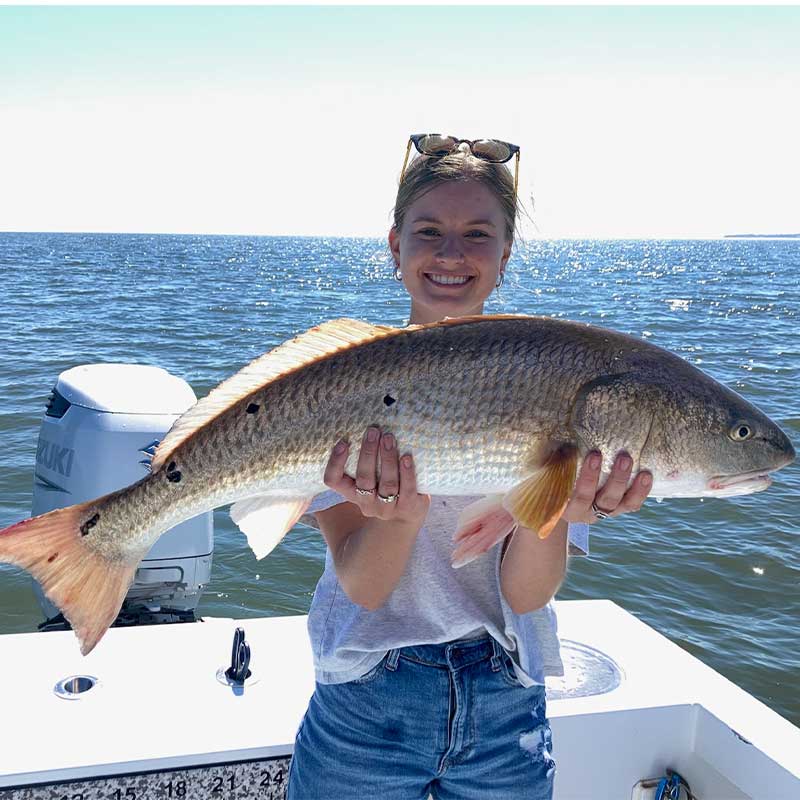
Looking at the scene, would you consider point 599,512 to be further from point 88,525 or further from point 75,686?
point 75,686

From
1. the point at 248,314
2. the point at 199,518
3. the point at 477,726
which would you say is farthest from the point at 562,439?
the point at 248,314

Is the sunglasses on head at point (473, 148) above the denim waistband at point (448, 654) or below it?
above

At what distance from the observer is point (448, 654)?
2.40 metres

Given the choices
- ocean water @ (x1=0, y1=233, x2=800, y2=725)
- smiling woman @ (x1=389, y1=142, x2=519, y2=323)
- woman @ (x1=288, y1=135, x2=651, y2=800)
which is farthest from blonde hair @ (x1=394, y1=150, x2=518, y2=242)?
woman @ (x1=288, y1=135, x2=651, y2=800)

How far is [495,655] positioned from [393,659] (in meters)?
0.30

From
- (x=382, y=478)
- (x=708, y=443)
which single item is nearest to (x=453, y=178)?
(x=382, y=478)

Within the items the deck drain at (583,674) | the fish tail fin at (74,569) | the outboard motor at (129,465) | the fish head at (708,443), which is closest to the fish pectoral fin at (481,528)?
the fish head at (708,443)

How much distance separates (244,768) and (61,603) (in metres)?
1.06

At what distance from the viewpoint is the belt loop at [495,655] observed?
2.43 meters

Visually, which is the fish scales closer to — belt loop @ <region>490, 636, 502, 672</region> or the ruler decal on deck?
belt loop @ <region>490, 636, 502, 672</region>

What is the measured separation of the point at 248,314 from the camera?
31750mm

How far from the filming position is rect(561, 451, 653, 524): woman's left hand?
2418 mm

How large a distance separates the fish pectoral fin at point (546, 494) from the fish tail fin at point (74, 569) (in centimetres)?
118

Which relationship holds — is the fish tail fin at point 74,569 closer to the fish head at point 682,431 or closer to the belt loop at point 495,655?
the belt loop at point 495,655
